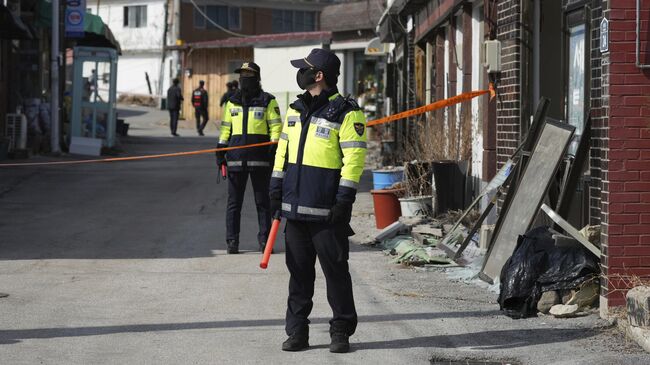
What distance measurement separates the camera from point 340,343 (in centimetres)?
755

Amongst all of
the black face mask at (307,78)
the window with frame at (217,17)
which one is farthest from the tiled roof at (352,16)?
the black face mask at (307,78)

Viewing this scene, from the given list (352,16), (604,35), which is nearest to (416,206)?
(604,35)

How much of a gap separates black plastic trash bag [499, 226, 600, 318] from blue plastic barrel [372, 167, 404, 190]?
637cm

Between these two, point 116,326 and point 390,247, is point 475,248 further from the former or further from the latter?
point 116,326

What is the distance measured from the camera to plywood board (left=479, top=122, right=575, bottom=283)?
31.2 ft

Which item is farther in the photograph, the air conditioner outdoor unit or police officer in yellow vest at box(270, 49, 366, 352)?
the air conditioner outdoor unit

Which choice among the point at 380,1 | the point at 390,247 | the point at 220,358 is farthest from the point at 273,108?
the point at 380,1

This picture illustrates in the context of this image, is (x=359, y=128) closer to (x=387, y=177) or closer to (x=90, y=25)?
(x=387, y=177)

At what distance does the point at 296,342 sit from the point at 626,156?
275 centimetres

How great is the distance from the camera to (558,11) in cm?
1123

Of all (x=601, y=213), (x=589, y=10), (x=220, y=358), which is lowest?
(x=220, y=358)

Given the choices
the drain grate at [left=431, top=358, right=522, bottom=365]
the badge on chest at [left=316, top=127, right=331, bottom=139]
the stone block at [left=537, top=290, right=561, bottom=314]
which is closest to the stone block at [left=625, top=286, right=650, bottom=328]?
the drain grate at [left=431, top=358, right=522, bottom=365]

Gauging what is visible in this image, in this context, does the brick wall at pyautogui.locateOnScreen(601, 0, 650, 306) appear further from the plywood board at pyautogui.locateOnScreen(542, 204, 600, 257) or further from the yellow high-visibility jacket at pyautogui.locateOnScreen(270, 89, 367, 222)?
the yellow high-visibility jacket at pyautogui.locateOnScreen(270, 89, 367, 222)

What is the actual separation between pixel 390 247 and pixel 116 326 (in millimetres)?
4972
